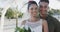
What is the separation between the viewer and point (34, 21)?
3.52 ft

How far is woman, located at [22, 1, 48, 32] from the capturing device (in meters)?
1.06

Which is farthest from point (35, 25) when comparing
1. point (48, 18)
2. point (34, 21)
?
point (48, 18)

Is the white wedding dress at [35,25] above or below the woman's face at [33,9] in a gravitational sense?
below

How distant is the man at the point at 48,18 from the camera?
107cm

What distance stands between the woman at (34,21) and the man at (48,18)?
4cm

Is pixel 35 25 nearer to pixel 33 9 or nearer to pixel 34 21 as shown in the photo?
pixel 34 21

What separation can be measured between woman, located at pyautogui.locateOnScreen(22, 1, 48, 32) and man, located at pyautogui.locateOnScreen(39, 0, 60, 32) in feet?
0.13

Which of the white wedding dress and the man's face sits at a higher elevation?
the man's face

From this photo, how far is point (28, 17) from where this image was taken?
3.53ft

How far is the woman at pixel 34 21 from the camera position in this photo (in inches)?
41.9

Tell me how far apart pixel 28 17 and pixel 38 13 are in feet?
0.34

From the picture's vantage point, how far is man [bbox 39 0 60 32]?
42.3 inches

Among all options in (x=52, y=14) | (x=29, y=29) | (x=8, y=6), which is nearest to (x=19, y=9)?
(x=8, y=6)

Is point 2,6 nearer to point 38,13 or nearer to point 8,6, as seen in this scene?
point 8,6
